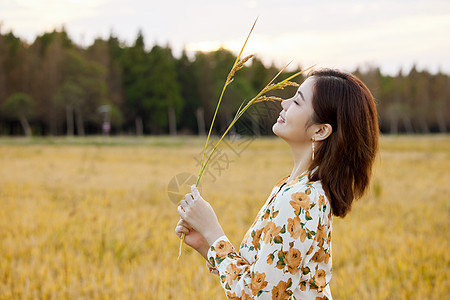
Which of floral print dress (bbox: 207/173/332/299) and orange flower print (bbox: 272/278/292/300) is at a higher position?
floral print dress (bbox: 207/173/332/299)

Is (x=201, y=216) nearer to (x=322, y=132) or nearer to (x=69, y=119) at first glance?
(x=322, y=132)

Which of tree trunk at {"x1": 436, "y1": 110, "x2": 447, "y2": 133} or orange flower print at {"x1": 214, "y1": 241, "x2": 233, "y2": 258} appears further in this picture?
tree trunk at {"x1": 436, "y1": 110, "x2": 447, "y2": 133}

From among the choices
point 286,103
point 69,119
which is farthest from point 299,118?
point 69,119

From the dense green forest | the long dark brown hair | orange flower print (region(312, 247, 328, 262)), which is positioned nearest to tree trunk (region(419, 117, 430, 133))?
the dense green forest

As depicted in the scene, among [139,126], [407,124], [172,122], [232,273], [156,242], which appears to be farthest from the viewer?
[407,124]

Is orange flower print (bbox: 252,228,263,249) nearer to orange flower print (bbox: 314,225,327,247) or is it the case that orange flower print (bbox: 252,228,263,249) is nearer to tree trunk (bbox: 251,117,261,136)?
orange flower print (bbox: 314,225,327,247)

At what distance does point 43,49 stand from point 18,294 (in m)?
61.9

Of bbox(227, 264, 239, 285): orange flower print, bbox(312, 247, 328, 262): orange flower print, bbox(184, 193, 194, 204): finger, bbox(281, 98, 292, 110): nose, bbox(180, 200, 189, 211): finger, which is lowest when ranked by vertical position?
bbox(227, 264, 239, 285): orange flower print

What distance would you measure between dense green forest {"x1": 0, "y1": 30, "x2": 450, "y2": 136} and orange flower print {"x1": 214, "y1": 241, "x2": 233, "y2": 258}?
39283mm

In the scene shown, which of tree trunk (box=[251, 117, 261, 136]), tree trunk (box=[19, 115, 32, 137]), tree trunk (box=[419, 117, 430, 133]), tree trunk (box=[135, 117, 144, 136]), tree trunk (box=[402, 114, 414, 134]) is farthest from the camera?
tree trunk (box=[419, 117, 430, 133])

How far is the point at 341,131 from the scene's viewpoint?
5.29 feet

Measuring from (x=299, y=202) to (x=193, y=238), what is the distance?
1.57 ft

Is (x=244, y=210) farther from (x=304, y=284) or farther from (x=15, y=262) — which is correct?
(x=304, y=284)

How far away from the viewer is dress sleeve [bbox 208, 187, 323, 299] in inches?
58.2
